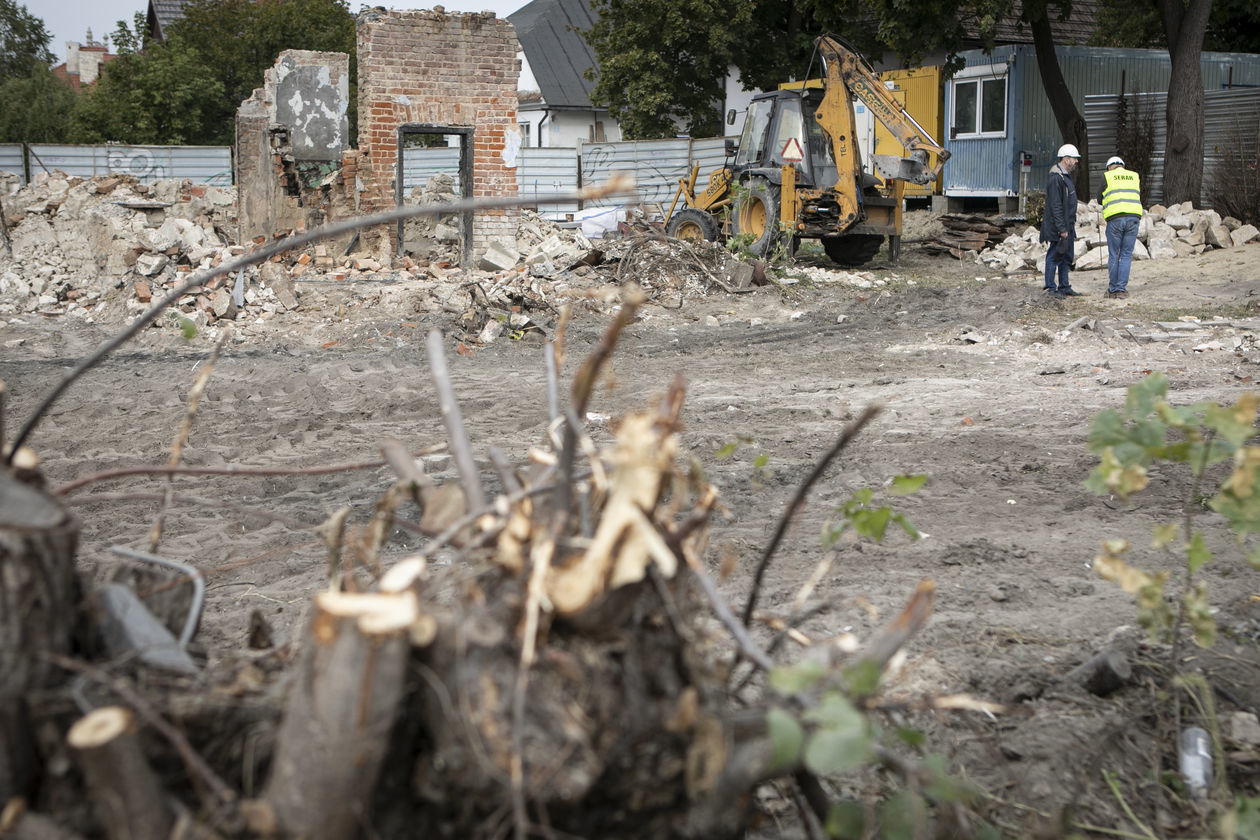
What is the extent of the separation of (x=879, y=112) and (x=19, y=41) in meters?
41.7

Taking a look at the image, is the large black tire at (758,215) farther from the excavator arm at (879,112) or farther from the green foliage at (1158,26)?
the green foliage at (1158,26)

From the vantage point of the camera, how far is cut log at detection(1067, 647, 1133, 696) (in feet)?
9.59

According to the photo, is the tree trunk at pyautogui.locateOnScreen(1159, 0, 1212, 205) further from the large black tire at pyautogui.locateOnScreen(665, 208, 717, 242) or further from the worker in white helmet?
the large black tire at pyautogui.locateOnScreen(665, 208, 717, 242)

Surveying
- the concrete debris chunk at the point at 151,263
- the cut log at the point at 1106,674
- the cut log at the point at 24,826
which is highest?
the concrete debris chunk at the point at 151,263

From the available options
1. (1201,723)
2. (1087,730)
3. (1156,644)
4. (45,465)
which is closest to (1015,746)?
(1087,730)

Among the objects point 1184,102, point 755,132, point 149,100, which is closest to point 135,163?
point 149,100

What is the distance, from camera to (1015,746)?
2.74 meters

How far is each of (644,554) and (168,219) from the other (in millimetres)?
14188

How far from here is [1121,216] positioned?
11867 mm

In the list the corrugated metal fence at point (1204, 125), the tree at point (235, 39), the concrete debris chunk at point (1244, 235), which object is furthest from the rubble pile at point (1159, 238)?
the tree at point (235, 39)

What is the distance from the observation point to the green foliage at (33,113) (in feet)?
102

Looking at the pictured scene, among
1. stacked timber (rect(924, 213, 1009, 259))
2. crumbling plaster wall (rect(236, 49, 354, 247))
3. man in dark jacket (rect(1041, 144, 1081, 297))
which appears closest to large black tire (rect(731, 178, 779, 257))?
man in dark jacket (rect(1041, 144, 1081, 297))

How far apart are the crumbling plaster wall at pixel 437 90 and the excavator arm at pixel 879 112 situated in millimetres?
4518

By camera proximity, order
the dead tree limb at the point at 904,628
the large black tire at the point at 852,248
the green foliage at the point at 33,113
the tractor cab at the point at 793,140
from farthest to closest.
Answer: the green foliage at the point at 33,113
the large black tire at the point at 852,248
the tractor cab at the point at 793,140
the dead tree limb at the point at 904,628
